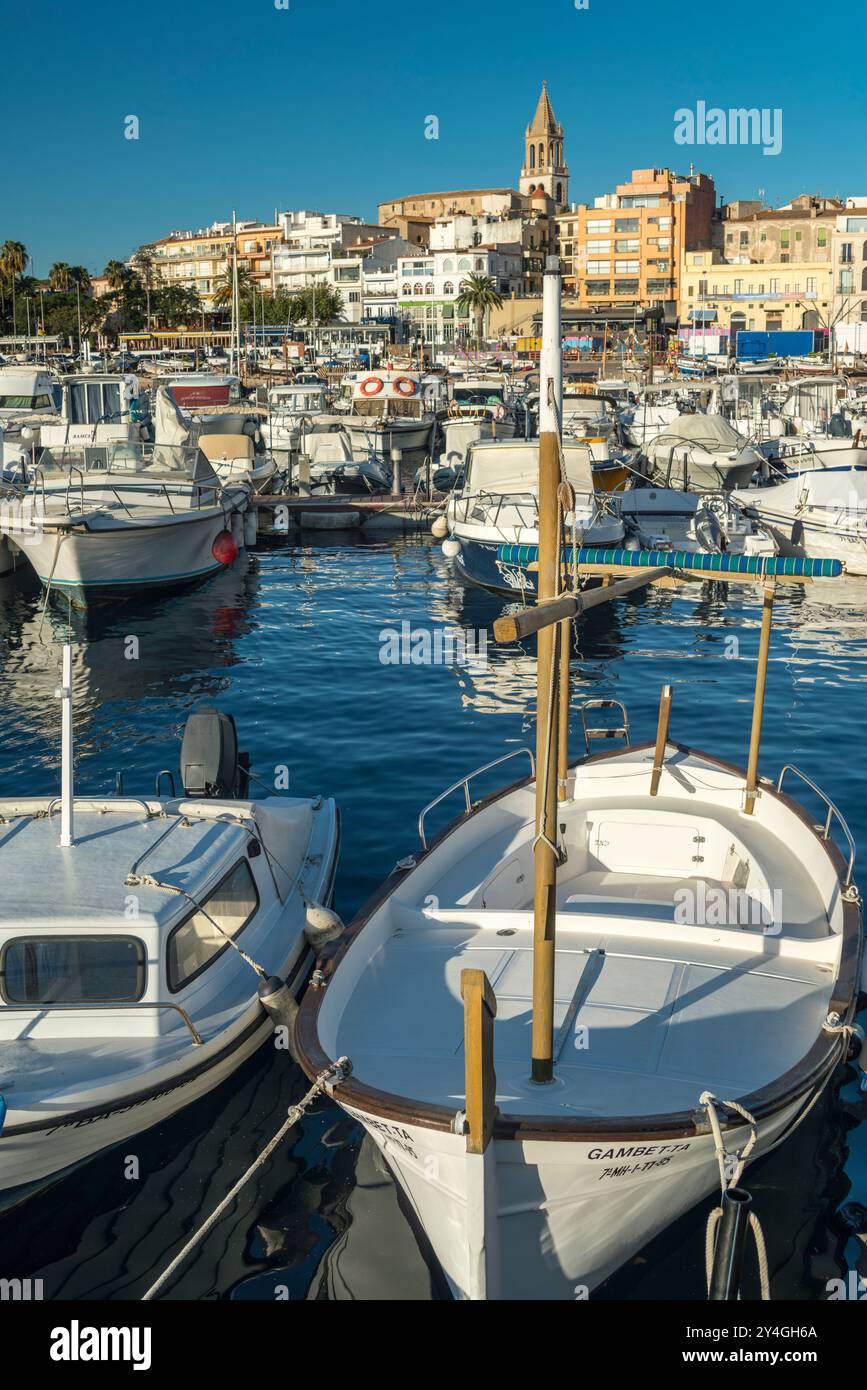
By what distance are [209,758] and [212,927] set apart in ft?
9.52

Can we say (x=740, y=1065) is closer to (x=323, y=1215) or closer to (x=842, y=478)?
(x=323, y=1215)

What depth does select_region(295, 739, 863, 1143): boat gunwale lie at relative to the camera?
679cm

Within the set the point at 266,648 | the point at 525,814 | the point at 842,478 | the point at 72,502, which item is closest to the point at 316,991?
the point at 525,814

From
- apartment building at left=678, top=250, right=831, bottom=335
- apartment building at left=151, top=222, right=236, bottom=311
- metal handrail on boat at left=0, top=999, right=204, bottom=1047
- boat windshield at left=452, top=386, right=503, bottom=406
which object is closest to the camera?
metal handrail on boat at left=0, top=999, right=204, bottom=1047

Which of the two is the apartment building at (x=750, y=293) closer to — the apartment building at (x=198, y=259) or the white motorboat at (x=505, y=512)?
the apartment building at (x=198, y=259)

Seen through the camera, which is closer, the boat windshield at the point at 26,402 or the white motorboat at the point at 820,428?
the white motorboat at the point at 820,428

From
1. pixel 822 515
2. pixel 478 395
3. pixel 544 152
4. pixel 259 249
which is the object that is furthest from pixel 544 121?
pixel 822 515

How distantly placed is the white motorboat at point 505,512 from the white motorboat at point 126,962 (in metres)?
15.1

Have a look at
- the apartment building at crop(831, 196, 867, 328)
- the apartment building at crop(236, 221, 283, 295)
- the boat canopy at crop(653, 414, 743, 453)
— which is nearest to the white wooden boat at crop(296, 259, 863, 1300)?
the boat canopy at crop(653, 414, 743, 453)

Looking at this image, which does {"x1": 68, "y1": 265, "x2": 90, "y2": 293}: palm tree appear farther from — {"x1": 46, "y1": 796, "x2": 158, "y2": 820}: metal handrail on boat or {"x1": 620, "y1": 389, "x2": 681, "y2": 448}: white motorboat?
{"x1": 46, "y1": 796, "x2": 158, "y2": 820}: metal handrail on boat

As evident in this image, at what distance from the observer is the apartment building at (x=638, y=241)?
11731 centimetres

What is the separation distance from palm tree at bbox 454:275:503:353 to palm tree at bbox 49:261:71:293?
41707 millimetres

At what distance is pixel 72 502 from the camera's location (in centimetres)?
2675

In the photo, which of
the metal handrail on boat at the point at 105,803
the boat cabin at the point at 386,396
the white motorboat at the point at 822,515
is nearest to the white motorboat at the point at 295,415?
the boat cabin at the point at 386,396
